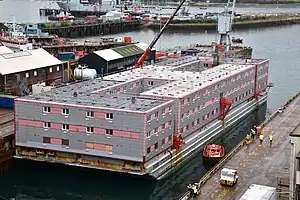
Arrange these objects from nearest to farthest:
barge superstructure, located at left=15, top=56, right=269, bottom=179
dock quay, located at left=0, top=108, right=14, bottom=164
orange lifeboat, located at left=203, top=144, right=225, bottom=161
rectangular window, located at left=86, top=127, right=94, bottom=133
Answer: barge superstructure, located at left=15, top=56, right=269, bottom=179 → rectangular window, located at left=86, top=127, right=94, bottom=133 → dock quay, located at left=0, top=108, right=14, bottom=164 → orange lifeboat, located at left=203, top=144, right=225, bottom=161

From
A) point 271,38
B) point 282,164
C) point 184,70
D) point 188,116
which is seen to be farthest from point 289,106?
point 271,38

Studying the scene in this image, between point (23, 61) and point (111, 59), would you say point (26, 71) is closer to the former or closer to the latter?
point (23, 61)

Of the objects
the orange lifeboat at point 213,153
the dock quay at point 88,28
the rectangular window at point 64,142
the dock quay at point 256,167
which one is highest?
the dock quay at point 88,28

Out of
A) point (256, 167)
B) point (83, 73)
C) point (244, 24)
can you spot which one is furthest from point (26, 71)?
point (244, 24)

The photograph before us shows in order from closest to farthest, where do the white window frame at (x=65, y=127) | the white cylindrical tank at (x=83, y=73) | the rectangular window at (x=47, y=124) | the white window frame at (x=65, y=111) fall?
the white window frame at (x=65, y=111) < the white window frame at (x=65, y=127) < the rectangular window at (x=47, y=124) < the white cylindrical tank at (x=83, y=73)

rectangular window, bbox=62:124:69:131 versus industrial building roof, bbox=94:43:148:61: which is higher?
industrial building roof, bbox=94:43:148:61

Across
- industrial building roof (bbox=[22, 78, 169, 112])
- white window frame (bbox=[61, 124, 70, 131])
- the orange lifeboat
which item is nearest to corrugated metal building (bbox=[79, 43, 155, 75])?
industrial building roof (bbox=[22, 78, 169, 112])

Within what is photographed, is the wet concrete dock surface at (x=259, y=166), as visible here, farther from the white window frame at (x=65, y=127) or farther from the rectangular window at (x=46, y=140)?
the rectangular window at (x=46, y=140)

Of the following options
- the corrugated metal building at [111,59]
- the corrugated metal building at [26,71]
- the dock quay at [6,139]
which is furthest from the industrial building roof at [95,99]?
the corrugated metal building at [111,59]

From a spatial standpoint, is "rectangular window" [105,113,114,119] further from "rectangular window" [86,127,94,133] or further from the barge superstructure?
"rectangular window" [86,127,94,133]
